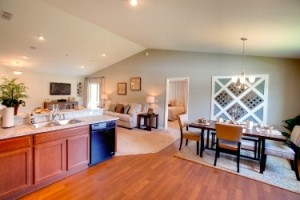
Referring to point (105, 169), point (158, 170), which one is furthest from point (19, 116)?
point (158, 170)

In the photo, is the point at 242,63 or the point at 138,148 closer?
the point at 138,148

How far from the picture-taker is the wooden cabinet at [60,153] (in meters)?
2.26

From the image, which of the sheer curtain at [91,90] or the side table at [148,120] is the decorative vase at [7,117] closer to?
the side table at [148,120]

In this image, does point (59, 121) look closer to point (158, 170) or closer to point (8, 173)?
point (8, 173)

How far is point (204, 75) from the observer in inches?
207

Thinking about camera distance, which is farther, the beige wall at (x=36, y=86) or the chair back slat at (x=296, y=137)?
the beige wall at (x=36, y=86)

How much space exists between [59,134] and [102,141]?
0.86 m

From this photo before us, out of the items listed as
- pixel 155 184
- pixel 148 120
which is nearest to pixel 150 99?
pixel 148 120

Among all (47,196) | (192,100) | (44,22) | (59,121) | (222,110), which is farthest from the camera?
(192,100)

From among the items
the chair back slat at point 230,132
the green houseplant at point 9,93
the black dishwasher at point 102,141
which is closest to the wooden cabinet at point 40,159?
the black dishwasher at point 102,141

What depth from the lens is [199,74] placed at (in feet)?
17.5

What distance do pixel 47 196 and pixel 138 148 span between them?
7.11ft

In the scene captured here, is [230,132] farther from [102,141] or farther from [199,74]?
[199,74]

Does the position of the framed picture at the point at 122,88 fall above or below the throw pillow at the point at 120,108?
above
